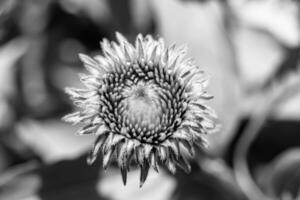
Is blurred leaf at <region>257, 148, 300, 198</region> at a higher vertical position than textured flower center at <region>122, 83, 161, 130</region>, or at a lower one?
lower

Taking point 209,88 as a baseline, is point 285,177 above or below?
below

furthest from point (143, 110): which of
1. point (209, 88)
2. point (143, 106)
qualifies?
point (209, 88)

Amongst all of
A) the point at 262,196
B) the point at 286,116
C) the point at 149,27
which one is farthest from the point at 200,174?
the point at 149,27

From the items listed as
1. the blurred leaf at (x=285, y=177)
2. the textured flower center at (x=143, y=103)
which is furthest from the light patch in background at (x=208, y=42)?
the textured flower center at (x=143, y=103)

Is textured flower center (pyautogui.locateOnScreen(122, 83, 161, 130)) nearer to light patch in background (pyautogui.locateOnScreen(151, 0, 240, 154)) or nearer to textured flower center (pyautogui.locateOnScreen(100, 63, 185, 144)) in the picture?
textured flower center (pyautogui.locateOnScreen(100, 63, 185, 144))

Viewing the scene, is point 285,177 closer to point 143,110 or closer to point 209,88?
point 209,88

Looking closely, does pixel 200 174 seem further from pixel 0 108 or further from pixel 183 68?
pixel 0 108

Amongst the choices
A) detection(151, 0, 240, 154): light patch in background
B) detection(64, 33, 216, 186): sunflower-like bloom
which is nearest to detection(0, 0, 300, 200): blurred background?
detection(151, 0, 240, 154): light patch in background
